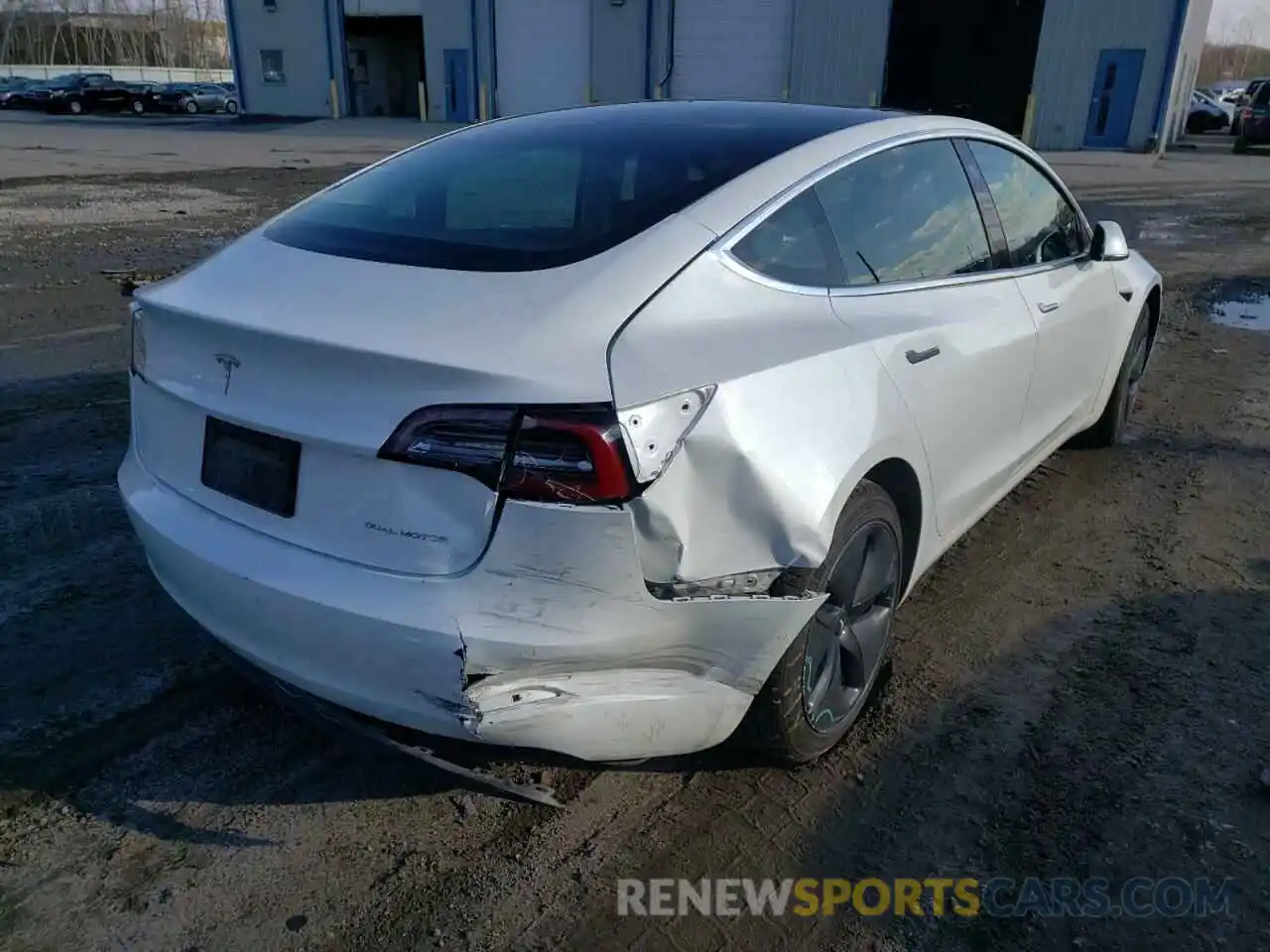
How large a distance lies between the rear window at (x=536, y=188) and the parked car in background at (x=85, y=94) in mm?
→ 46777

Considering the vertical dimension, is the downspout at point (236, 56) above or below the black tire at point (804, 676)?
above

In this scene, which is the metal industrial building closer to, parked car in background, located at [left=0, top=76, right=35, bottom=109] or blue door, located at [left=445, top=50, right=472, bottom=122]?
blue door, located at [left=445, top=50, right=472, bottom=122]

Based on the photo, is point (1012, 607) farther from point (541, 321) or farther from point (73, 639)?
point (73, 639)

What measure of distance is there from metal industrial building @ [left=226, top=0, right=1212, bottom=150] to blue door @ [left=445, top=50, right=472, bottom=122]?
0.05m

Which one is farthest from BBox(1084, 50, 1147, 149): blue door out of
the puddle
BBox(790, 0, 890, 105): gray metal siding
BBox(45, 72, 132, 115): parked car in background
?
BBox(45, 72, 132, 115): parked car in background

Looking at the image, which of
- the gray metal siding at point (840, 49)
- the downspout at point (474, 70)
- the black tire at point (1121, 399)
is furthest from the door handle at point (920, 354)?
the downspout at point (474, 70)

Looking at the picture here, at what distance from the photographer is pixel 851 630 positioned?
8.75 feet

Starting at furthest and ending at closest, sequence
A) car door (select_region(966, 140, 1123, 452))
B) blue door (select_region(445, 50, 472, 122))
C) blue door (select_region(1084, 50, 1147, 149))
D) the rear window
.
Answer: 1. blue door (select_region(445, 50, 472, 122))
2. blue door (select_region(1084, 50, 1147, 149))
3. car door (select_region(966, 140, 1123, 452))
4. the rear window

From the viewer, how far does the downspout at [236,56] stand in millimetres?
38625

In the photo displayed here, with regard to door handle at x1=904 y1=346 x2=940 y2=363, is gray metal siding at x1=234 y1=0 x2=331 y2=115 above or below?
above

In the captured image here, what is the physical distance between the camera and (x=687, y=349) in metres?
2.08

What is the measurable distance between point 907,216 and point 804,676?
4.90 ft

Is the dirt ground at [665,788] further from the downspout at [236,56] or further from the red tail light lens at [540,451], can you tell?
the downspout at [236,56]

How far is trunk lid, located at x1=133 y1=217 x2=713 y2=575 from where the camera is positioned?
1.94 m
